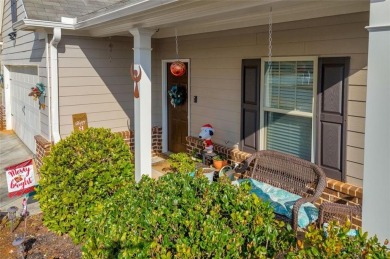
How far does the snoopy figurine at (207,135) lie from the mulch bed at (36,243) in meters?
Answer: 2.99

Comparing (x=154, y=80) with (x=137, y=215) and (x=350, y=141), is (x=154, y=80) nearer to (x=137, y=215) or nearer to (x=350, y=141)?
(x=350, y=141)

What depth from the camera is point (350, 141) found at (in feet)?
15.1

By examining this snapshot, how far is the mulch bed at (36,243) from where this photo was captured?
4.25 metres

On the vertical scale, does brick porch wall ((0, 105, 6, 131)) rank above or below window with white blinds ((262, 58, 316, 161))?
below

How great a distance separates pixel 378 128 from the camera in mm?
2615

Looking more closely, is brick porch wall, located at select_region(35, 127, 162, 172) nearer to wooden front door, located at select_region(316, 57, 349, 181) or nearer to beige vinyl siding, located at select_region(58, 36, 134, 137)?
beige vinyl siding, located at select_region(58, 36, 134, 137)

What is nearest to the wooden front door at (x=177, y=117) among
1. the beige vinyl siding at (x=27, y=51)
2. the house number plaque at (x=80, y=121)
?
the house number plaque at (x=80, y=121)

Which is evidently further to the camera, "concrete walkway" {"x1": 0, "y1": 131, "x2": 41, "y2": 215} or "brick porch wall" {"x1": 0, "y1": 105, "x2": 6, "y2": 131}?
"brick porch wall" {"x1": 0, "y1": 105, "x2": 6, "y2": 131}

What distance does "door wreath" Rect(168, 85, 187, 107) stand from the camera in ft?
25.3

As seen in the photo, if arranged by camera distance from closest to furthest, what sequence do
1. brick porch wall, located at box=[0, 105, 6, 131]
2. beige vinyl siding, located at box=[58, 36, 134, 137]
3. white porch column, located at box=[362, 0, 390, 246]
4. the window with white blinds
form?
white porch column, located at box=[362, 0, 390, 246] → the window with white blinds → beige vinyl siding, located at box=[58, 36, 134, 137] → brick porch wall, located at box=[0, 105, 6, 131]

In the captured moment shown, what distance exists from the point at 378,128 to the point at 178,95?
213 inches

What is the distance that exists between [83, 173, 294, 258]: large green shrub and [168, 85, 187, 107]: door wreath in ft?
16.1

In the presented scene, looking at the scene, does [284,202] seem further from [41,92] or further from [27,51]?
[27,51]

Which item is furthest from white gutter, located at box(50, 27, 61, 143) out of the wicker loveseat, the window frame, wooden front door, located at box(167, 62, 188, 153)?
the window frame
